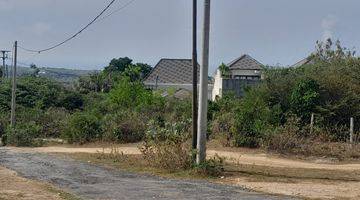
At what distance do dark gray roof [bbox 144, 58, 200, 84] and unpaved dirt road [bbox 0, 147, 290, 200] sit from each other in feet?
211

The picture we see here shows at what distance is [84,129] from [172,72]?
5475 cm

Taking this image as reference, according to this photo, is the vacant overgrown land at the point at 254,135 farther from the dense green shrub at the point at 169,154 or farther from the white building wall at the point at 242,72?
the white building wall at the point at 242,72

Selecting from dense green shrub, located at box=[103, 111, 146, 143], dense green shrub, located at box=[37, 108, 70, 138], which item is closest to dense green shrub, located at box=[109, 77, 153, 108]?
dense green shrub, located at box=[37, 108, 70, 138]

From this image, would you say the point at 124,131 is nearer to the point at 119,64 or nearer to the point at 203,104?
the point at 203,104

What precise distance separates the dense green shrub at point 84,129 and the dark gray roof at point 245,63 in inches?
1469

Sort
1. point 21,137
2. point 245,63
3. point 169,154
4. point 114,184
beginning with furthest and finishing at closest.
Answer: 1. point 245,63
2. point 21,137
3. point 169,154
4. point 114,184

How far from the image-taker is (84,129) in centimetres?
3431

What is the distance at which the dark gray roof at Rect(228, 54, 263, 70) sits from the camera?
2761 inches

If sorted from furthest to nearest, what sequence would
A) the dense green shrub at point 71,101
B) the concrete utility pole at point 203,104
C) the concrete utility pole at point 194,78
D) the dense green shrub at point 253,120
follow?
1. the dense green shrub at point 71,101
2. the dense green shrub at point 253,120
3. the concrete utility pole at point 194,78
4. the concrete utility pole at point 203,104

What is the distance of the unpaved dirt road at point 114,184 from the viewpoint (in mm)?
14375

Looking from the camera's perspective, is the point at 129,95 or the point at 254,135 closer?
the point at 254,135

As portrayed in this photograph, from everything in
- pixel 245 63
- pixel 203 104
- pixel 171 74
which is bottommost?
pixel 203 104

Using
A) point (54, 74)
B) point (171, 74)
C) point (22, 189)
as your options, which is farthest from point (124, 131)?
point (54, 74)

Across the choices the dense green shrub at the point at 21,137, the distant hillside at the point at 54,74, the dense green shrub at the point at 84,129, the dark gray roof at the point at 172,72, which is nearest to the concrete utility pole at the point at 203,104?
the dense green shrub at the point at 84,129
